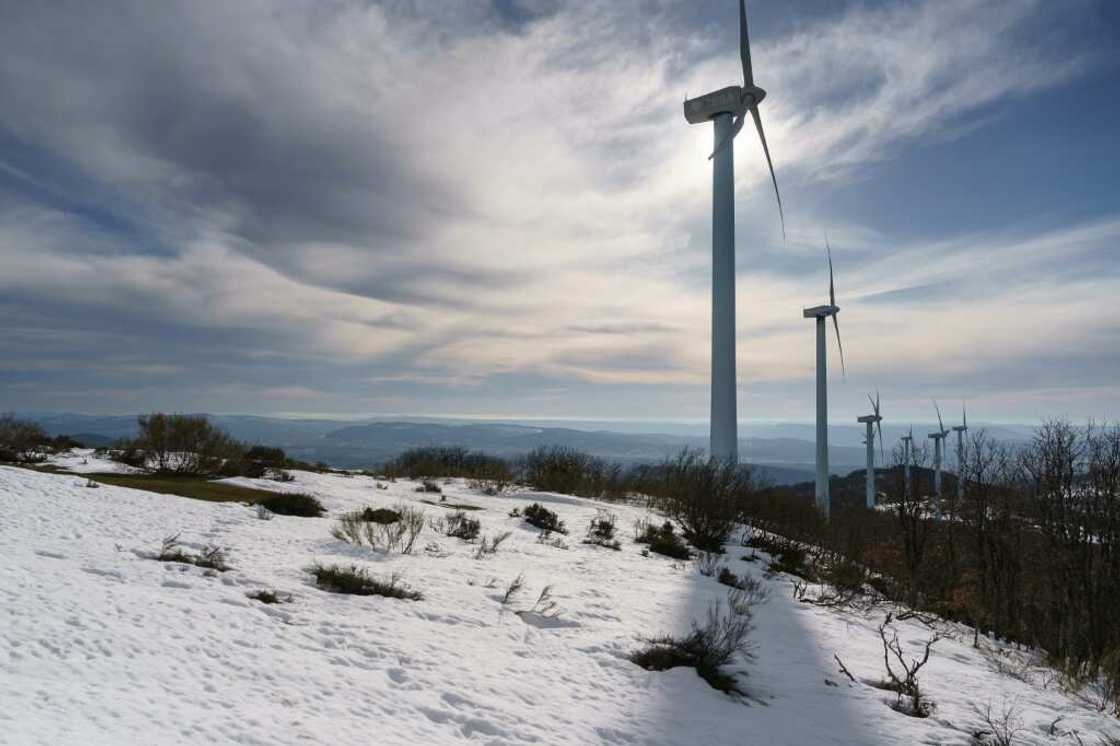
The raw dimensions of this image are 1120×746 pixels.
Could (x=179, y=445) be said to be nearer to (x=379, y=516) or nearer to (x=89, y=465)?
(x=89, y=465)

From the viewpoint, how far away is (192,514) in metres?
8.78

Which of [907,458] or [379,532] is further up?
[907,458]

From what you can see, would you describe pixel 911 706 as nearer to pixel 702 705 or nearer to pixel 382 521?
pixel 702 705

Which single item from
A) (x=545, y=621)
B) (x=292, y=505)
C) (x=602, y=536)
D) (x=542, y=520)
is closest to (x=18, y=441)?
(x=292, y=505)

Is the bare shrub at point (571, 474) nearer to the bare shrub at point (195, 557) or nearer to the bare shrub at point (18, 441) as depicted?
the bare shrub at point (18, 441)

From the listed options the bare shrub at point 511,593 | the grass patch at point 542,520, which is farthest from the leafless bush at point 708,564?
the bare shrub at point 511,593

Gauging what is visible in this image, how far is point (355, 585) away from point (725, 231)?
66.8 feet

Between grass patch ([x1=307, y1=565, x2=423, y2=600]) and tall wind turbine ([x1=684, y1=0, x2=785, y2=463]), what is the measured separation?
582 inches

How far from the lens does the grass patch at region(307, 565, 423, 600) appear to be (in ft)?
20.2

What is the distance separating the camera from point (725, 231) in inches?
908

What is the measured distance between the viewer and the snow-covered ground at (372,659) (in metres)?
3.35

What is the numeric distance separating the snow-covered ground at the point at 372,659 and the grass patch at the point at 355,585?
16 cm

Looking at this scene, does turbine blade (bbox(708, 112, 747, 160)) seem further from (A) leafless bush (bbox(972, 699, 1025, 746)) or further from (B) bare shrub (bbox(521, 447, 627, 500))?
(A) leafless bush (bbox(972, 699, 1025, 746))

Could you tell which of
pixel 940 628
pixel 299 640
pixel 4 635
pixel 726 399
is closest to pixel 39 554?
pixel 4 635
